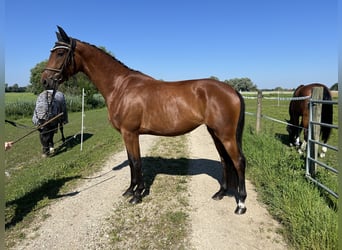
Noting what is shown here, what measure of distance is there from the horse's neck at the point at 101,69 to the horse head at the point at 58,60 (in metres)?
0.23

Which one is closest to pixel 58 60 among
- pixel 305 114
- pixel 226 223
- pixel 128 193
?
pixel 128 193

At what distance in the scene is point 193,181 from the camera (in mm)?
4746

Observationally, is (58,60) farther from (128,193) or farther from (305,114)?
(305,114)

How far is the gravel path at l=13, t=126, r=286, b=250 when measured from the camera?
2.82 metres

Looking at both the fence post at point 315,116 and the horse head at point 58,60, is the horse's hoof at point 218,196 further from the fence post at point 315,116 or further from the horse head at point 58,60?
the horse head at point 58,60

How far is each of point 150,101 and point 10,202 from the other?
264 cm

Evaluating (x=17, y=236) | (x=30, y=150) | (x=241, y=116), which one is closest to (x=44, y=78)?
(x=17, y=236)

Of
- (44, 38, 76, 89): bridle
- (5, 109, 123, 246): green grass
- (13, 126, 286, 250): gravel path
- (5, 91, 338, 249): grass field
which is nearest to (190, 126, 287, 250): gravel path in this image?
(13, 126, 286, 250): gravel path

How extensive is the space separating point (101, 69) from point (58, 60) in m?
0.65

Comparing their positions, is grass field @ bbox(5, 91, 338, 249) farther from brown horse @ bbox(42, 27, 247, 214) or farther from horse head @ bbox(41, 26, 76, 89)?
horse head @ bbox(41, 26, 76, 89)

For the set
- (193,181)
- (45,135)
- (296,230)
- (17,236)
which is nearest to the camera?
(296,230)

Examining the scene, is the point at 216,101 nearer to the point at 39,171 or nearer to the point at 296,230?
the point at 296,230

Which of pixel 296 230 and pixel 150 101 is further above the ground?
pixel 150 101

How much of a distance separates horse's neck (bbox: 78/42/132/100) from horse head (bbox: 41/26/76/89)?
0.23 meters
